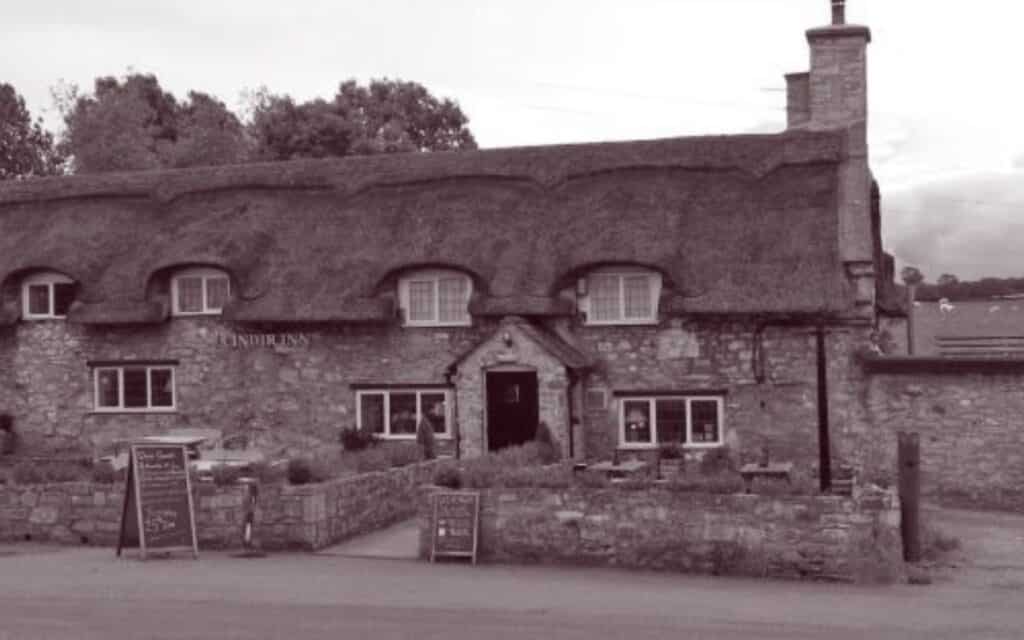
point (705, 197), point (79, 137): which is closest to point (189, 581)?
point (705, 197)

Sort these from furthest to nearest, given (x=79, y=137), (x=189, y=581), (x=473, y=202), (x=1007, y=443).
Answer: (x=79, y=137) < (x=473, y=202) < (x=1007, y=443) < (x=189, y=581)

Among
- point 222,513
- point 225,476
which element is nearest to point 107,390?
point 225,476

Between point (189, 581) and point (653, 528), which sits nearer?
point (189, 581)

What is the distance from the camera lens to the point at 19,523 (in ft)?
65.4

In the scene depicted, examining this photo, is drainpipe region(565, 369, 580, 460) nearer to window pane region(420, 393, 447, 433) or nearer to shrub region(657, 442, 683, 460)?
shrub region(657, 442, 683, 460)

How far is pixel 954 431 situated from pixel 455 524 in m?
11.9

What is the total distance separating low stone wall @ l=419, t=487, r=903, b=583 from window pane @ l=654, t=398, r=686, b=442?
922 centimetres

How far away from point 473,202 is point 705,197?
16.4 ft

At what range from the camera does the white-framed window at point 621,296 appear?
88.7ft

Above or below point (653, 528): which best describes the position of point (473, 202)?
above

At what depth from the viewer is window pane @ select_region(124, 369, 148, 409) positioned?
3016cm

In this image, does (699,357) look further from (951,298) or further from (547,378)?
(951,298)

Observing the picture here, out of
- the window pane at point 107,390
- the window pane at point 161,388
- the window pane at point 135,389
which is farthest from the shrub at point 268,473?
the window pane at point 107,390

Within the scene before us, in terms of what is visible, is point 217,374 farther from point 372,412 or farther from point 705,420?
point 705,420
